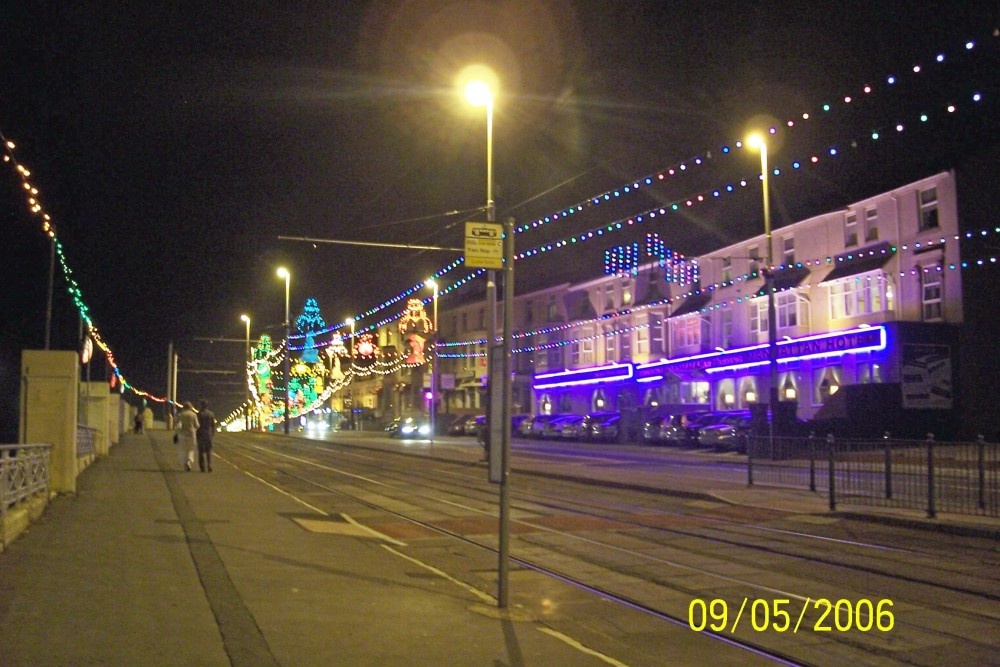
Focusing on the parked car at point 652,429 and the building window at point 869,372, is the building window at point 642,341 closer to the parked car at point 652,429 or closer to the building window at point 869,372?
the parked car at point 652,429

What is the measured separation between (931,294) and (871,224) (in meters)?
A: 3.81

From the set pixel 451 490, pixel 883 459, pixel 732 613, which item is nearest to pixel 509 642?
pixel 732 613

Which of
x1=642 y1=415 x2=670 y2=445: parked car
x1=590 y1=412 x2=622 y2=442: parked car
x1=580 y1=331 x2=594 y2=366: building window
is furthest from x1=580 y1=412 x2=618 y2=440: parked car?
x1=580 y1=331 x2=594 y2=366: building window

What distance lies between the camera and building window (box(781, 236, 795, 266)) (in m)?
41.7

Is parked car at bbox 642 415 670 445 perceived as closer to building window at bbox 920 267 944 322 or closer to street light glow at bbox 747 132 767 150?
building window at bbox 920 267 944 322

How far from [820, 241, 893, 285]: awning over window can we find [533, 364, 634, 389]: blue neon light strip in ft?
55.3

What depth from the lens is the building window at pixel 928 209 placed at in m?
34.9

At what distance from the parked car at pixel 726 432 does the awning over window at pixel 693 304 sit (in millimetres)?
10242

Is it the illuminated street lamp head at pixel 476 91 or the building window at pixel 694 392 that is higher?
the illuminated street lamp head at pixel 476 91

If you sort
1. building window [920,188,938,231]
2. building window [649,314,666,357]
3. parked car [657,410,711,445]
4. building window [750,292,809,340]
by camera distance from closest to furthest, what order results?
building window [920,188,938,231] < parked car [657,410,711,445] < building window [750,292,809,340] < building window [649,314,666,357]

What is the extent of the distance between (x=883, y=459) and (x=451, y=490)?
361 inches

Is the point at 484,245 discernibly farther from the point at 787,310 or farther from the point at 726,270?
the point at 726,270

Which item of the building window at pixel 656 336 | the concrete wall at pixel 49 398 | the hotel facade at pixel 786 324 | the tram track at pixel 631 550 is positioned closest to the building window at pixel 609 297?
the hotel facade at pixel 786 324

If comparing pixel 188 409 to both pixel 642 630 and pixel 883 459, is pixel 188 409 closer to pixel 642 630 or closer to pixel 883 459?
pixel 883 459
